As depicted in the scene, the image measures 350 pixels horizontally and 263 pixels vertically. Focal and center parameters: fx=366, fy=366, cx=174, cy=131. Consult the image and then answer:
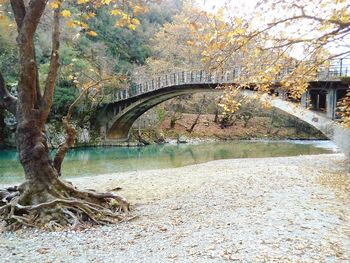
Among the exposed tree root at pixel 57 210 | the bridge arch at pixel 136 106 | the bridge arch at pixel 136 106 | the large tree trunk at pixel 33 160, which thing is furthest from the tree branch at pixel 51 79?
the bridge arch at pixel 136 106

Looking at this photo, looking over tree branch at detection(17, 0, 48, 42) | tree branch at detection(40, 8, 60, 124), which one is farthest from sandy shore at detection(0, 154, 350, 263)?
tree branch at detection(17, 0, 48, 42)

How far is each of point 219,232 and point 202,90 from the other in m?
26.0

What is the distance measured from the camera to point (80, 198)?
8.08 m

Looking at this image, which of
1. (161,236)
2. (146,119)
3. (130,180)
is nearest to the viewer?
(161,236)

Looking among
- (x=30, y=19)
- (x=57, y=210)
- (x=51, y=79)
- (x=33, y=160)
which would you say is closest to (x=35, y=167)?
(x=33, y=160)

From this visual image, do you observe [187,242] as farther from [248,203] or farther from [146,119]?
[146,119]

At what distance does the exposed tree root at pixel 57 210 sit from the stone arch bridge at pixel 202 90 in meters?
6.53

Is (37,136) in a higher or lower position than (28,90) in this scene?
lower

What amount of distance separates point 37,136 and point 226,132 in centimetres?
3846

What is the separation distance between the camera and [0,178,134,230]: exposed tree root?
23.0 feet

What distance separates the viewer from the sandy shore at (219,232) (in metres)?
5.00

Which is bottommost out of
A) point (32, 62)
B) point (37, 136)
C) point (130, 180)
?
point (130, 180)

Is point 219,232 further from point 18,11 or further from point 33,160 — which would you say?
point 18,11

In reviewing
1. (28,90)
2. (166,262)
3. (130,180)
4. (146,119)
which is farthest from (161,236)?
(146,119)
